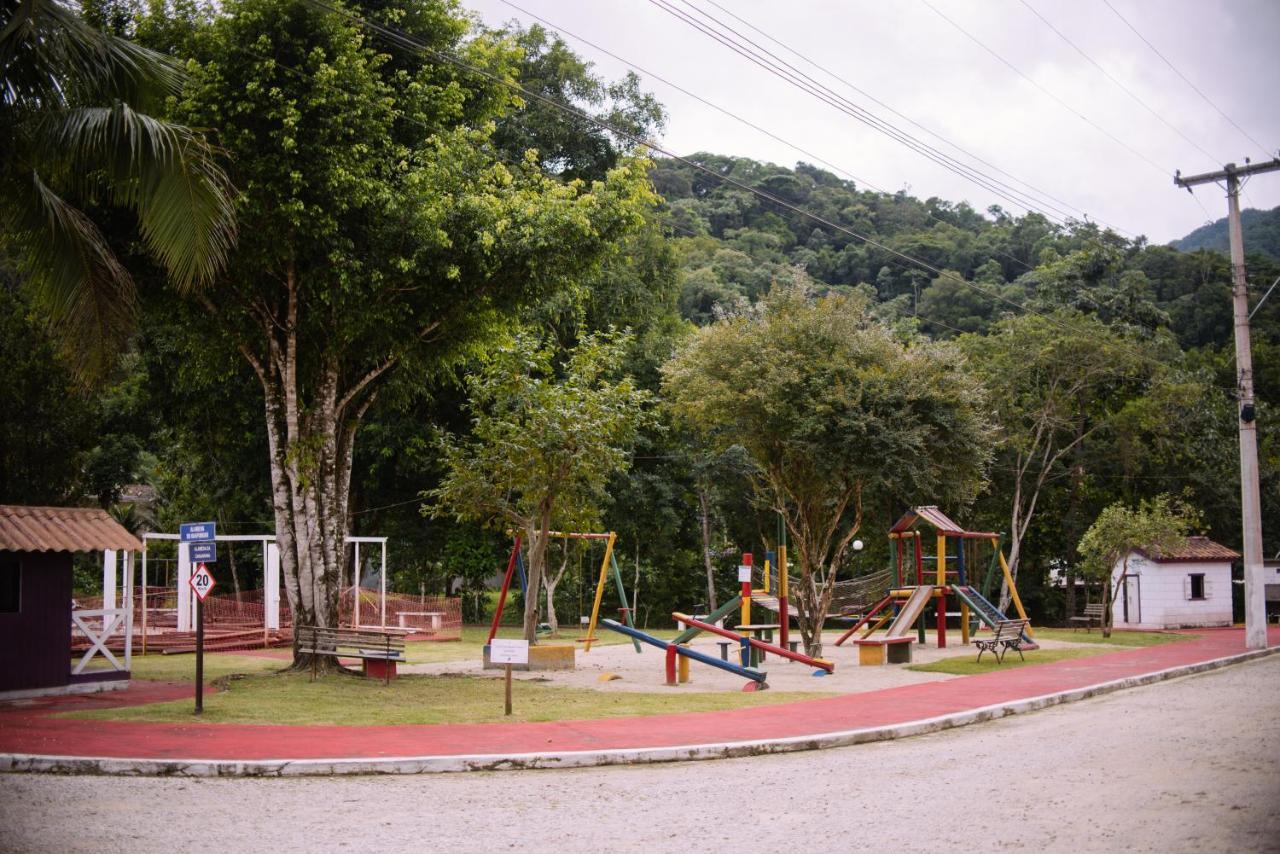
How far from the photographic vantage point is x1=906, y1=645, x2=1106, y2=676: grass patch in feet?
70.0

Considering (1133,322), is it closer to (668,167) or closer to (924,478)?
(924,478)

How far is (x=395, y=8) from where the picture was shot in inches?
755

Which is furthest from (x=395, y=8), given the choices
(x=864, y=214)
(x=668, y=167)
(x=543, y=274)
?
(x=668, y=167)

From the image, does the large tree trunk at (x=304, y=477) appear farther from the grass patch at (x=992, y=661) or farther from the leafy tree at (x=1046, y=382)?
the leafy tree at (x=1046, y=382)

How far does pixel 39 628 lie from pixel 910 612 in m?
17.7

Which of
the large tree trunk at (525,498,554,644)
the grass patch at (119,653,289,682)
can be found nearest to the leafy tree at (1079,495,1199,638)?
the large tree trunk at (525,498,554,644)

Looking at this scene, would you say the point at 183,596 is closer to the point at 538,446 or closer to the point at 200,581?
the point at 538,446

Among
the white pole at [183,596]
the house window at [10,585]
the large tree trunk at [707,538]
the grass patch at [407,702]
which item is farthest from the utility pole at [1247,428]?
the white pole at [183,596]

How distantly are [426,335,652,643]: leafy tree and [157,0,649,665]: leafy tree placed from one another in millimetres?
→ 1658

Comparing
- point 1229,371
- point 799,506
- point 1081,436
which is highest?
point 1229,371

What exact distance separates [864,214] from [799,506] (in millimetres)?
55043

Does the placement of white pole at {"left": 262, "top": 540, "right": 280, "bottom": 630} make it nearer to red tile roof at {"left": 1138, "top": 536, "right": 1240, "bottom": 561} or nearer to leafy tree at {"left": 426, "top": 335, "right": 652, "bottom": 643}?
leafy tree at {"left": 426, "top": 335, "right": 652, "bottom": 643}

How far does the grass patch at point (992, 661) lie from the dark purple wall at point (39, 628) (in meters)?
14.8

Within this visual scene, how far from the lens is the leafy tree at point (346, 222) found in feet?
55.8
